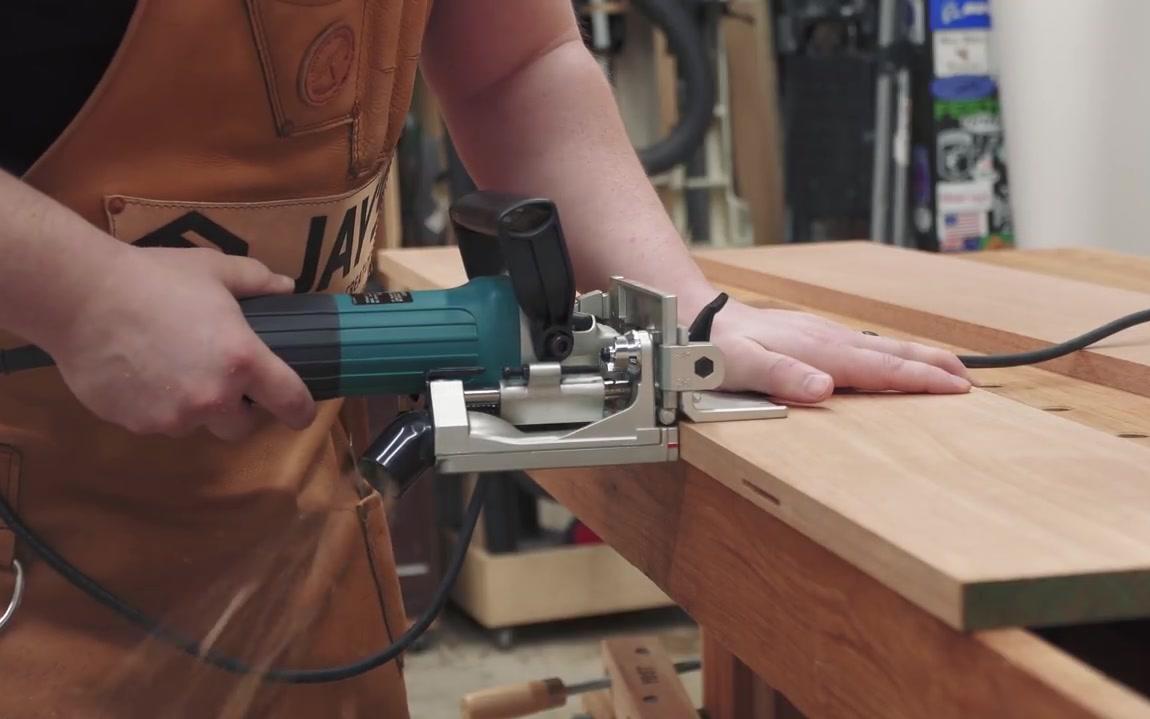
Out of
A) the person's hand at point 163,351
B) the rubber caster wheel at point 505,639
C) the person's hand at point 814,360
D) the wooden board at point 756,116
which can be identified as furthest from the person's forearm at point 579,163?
the wooden board at point 756,116

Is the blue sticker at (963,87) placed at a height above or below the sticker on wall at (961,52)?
below

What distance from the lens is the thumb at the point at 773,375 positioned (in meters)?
0.78

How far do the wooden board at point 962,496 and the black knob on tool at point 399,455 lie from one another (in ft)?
0.49

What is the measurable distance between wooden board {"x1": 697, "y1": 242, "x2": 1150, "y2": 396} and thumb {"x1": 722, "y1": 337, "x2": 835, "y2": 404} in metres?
0.27

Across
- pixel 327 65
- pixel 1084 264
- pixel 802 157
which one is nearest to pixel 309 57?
pixel 327 65

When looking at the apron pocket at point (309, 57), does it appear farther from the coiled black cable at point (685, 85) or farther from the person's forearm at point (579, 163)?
the coiled black cable at point (685, 85)

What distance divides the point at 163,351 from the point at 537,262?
0.21m

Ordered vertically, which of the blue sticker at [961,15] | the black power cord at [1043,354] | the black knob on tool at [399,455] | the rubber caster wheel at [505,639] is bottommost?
the rubber caster wheel at [505,639]

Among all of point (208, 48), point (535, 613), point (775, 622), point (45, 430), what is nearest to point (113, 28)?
point (208, 48)

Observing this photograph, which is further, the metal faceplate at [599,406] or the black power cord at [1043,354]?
the black power cord at [1043,354]

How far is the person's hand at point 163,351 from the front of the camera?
26.8 inches

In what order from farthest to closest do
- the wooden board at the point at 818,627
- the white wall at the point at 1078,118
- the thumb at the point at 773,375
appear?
the white wall at the point at 1078,118 → the thumb at the point at 773,375 → the wooden board at the point at 818,627

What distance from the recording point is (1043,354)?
93 centimetres

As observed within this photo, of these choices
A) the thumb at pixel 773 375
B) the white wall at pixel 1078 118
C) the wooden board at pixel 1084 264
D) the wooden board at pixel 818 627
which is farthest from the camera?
the white wall at pixel 1078 118
